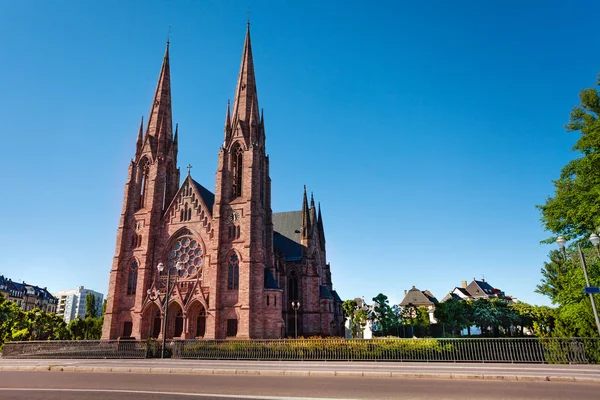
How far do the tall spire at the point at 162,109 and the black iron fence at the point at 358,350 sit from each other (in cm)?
2682

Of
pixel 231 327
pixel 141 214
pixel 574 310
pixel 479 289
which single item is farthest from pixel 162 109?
pixel 479 289

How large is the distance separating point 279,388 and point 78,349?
65.4ft

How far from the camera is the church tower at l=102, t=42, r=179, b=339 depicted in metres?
38.0

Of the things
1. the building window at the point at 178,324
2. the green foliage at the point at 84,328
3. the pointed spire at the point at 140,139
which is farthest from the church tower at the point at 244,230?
the green foliage at the point at 84,328

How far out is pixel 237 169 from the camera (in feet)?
134

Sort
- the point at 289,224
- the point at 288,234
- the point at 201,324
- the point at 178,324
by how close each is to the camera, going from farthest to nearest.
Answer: the point at 289,224 < the point at 288,234 < the point at 178,324 < the point at 201,324

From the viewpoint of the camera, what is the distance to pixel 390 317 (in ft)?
190

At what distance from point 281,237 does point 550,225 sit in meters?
33.7

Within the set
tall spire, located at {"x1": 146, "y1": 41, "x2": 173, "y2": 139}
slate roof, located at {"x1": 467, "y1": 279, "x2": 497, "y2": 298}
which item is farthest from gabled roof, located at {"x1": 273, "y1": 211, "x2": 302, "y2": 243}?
slate roof, located at {"x1": 467, "y1": 279, "x2": 497, "y2": 298}

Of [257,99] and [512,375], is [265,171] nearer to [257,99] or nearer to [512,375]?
[257,99]

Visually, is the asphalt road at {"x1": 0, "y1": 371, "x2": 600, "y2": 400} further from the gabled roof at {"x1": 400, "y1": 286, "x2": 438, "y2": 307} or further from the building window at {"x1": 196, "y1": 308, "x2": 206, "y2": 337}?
the gabled roof at {"x1": 400, "y1": 286, "x2": 438, "y2": 307}

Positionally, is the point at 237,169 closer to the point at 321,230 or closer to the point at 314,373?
the point at 321,230

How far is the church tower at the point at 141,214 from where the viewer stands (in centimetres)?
3803

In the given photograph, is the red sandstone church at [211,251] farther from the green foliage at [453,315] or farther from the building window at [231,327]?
the green foliage at [453,315]
